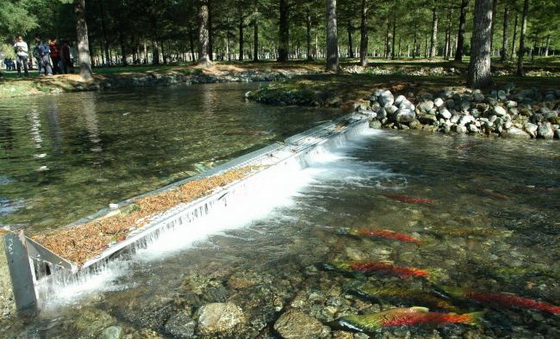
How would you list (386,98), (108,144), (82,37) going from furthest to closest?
(82,37)
(386,98)
(108,144)

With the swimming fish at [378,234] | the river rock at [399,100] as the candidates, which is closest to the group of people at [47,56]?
the river rock at [399,100]

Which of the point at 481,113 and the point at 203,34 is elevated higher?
the point at 203,34

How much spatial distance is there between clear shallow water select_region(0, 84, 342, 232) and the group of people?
689 cm

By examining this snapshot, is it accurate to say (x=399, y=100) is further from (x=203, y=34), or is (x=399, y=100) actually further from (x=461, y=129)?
(x=203, y=34)

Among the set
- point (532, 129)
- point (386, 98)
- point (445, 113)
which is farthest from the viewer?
point (386, 98)

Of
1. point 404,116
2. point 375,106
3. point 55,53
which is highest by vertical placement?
point 55,53

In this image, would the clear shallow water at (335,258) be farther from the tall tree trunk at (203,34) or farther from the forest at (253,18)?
the forest at (253,18)

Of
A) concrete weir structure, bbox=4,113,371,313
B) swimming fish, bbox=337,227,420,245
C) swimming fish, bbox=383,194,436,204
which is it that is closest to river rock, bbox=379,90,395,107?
concrete weir structure, bbox=4,113,371,313

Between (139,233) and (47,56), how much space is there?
2446 cm

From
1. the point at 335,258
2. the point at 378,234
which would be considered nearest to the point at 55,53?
the point at 378,234

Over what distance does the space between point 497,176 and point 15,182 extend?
8681 millimetres

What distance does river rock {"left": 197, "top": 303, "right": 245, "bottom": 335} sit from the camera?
3.48m

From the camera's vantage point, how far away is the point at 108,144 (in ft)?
33.9

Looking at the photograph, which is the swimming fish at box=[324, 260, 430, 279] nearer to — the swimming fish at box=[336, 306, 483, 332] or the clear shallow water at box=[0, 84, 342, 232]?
the swimming fish at box=[336, 306, 483, 332]
